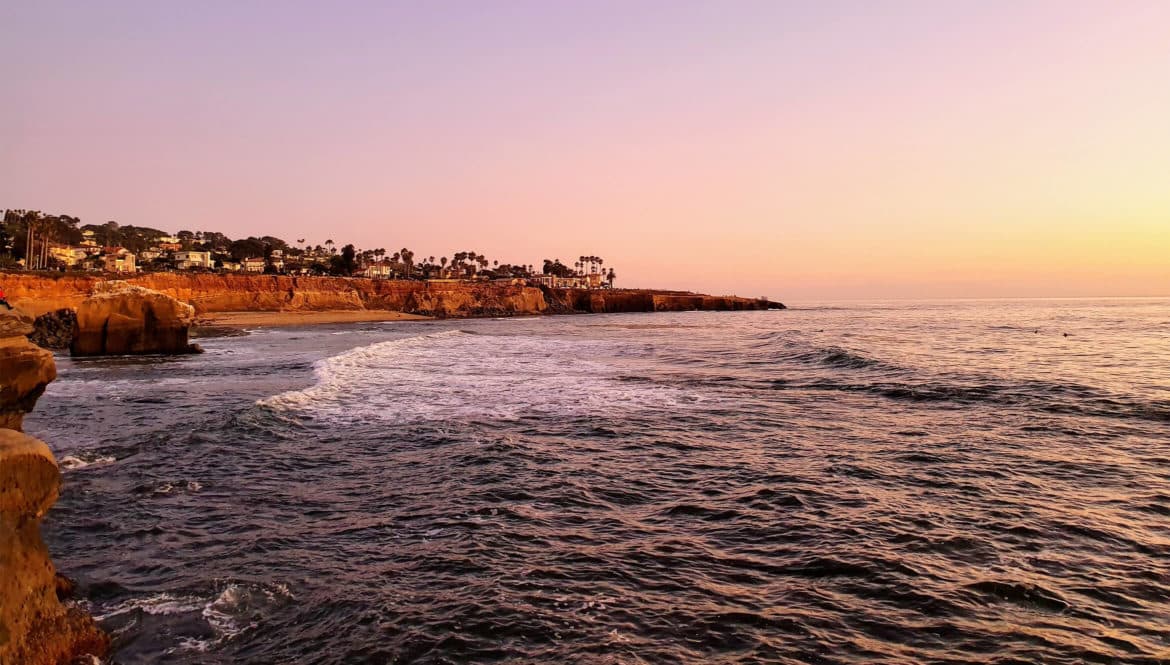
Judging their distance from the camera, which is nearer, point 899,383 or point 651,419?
point 651,419

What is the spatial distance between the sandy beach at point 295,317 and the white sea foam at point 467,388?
42.7 meters

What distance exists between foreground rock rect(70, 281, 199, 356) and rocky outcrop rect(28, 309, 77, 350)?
593cm

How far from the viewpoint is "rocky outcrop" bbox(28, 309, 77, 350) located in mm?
38906

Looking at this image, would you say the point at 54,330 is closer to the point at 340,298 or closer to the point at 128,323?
the point at 128,323

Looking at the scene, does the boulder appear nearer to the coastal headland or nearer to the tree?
the coastal headland

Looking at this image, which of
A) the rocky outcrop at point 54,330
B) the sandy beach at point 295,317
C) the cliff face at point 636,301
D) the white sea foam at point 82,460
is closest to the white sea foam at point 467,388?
the white sea foam at point 82,460

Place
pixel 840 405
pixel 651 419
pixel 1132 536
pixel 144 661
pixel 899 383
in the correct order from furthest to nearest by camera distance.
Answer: pixel 899 383 → pixel 840 405 → pixel 651 419 → pixel 1132 536 → pixel 144 661

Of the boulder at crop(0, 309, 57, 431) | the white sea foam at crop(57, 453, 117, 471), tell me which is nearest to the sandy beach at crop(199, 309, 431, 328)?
the white sea foam at crop(57, 453, 117, 471)

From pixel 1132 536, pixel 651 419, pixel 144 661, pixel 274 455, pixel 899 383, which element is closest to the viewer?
pixel 144 661

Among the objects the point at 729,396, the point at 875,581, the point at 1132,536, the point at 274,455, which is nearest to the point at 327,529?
the point at 274,455

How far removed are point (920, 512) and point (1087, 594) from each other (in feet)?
8.72

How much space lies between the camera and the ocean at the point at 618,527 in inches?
239

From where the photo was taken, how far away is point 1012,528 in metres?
8.90

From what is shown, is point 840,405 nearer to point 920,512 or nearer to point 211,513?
point 920,512
